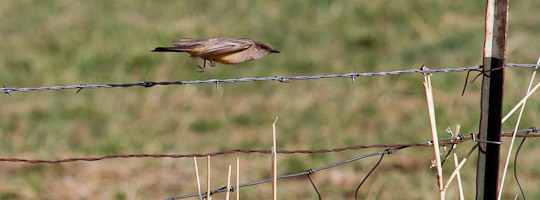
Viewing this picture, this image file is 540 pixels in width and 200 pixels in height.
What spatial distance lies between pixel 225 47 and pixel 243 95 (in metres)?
4.18

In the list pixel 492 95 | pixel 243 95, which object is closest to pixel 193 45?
pixel 492 95

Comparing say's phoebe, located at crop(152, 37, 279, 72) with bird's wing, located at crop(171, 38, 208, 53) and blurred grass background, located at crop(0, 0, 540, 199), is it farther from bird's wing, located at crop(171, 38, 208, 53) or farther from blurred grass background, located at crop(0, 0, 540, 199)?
blurred grass background, located at crop(0, 0, 540, 199)

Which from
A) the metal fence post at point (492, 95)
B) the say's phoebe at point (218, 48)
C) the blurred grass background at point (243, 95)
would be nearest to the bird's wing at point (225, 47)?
the say's phoebe at point (218, 48)

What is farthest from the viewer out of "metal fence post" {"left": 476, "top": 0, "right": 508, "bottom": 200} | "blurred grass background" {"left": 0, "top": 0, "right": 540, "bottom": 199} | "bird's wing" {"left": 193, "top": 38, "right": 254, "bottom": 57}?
"blurred grass background" {"left": 0, "top": 0, "right": 540, "bottom": 199}

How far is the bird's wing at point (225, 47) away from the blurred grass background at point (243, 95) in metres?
2.28

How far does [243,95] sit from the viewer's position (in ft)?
25.5

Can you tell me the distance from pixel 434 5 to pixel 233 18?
2308mm

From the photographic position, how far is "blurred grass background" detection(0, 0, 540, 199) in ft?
20.0

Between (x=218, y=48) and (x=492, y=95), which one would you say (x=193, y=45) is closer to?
(x=218, y=48)

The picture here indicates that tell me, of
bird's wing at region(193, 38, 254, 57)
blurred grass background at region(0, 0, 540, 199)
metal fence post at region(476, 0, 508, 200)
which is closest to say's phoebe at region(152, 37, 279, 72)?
bird's wing at region(193, 38, 254, 57)

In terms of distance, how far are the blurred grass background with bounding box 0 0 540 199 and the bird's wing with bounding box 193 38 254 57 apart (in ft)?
7.50

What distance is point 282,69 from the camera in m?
8.23

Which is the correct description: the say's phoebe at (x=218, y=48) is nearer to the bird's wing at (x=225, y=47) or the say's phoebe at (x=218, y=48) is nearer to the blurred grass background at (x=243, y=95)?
the bird's wing at (x=225, y=47)

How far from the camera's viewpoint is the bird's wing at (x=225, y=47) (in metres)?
3.56
